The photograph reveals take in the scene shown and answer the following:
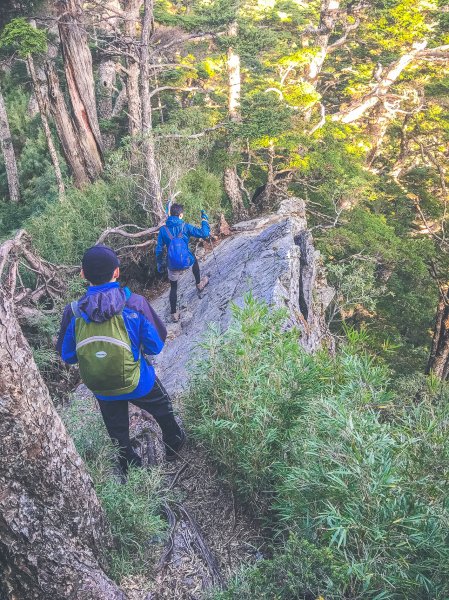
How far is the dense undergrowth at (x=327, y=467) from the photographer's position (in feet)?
7.09

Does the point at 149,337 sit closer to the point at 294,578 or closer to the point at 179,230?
the point at 294,578

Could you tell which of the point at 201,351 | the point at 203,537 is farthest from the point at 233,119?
the point at 203,537

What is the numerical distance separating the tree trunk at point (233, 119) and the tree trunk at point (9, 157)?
19.5ft

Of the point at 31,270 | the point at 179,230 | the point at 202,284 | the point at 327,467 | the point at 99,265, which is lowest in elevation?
the point at 202,284

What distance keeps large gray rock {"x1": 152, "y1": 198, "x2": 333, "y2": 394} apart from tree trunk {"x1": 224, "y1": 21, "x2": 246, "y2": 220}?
315 centimetres

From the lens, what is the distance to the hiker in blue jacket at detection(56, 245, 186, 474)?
10.1 ft

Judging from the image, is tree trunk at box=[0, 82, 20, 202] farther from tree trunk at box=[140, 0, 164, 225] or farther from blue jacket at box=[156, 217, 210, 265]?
blue jacket at box=[156, 217, 210, 265]

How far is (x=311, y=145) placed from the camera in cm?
1218

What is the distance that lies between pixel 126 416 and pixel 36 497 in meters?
1.37

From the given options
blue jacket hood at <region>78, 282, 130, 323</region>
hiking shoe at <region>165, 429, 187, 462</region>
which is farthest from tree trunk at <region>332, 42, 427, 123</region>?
blue jacket hood at <region>78, 282, 130, 323</region>

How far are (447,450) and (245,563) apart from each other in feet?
4.89

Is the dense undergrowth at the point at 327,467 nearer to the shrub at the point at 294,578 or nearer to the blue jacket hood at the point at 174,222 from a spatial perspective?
the shrub at the point at 294,578

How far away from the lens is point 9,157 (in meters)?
12.9

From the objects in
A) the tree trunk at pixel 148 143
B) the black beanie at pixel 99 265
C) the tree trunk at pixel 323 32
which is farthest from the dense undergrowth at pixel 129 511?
the tree trunk at pixel 323 32
